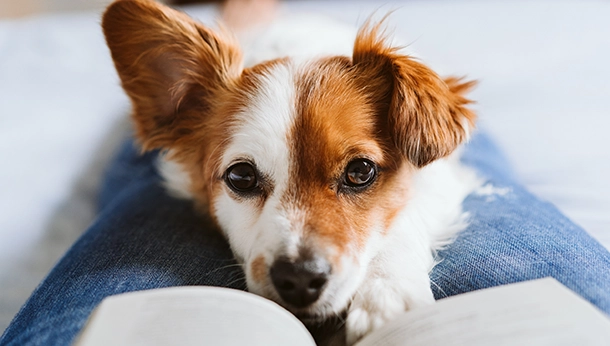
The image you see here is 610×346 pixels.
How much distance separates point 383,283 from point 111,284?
29.9 inches

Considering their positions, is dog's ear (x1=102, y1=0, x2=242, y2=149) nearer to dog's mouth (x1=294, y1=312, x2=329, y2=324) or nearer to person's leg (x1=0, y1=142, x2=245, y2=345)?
person's leg (x1=0, y1=142, x2=245, y2=345)

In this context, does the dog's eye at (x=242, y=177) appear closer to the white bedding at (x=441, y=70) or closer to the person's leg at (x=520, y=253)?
the person's leg at (x=520, y=253)

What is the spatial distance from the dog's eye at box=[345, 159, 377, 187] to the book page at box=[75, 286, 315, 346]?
0.51 metres

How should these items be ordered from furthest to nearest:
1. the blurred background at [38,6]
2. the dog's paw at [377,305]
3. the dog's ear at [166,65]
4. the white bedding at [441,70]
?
the blurred background at [38,6] < the white bedding at [441,70] < the dog's ear at [166,65] < the dog's paw at [377,305]

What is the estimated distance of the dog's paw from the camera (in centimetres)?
129

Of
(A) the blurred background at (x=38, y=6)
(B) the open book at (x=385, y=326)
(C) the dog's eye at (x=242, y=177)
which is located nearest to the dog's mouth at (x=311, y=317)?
(B) the open book at (x=385, y=326)

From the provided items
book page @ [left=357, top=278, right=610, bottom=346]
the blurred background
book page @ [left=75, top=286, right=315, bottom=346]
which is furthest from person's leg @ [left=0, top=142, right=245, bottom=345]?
the blurred background

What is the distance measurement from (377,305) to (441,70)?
6.30ft

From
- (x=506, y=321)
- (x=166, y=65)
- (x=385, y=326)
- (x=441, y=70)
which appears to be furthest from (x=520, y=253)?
(x=441, y=70)

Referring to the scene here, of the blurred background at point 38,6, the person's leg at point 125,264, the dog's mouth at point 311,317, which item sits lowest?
the blurred background at point 38,6

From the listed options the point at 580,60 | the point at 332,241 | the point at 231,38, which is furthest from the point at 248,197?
the point at 580,60

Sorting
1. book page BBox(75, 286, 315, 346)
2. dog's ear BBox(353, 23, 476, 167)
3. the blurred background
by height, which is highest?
dog's ear BBox(353, 23, 476, 167)

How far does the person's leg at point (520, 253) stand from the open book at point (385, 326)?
0.49ft

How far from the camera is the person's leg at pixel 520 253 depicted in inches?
53.0
